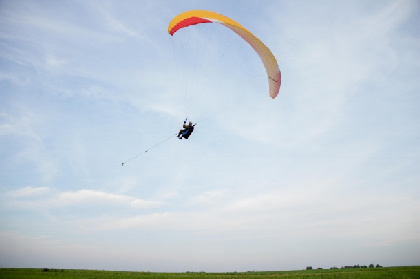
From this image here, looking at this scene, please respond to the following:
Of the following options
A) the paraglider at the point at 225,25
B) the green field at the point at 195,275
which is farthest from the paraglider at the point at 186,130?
the green field at the point at 195,275

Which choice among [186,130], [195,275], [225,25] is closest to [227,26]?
[225,25]

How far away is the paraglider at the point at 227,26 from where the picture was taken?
14.3 metres

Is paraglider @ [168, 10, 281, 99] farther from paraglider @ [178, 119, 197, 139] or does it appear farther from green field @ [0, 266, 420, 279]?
green field @ [0, 266, 420, 279]

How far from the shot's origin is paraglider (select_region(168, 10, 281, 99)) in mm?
14320

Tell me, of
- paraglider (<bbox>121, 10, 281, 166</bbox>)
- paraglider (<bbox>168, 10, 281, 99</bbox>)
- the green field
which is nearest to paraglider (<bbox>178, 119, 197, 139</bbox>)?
paraglider (<bbox>121, 10, 281, 166</bbox>)

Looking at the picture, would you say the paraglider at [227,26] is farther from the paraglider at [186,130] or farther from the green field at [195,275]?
the green field at [195,275]

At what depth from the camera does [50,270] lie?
31.1 m

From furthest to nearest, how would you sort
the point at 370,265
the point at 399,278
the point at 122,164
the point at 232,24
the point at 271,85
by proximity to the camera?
the point at 370,265, the point at 399,278, the point at 271,85, the point at 122,164, the point at 232,24

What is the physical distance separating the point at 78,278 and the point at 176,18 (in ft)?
73.5

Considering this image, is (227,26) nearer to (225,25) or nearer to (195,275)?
(225,25)

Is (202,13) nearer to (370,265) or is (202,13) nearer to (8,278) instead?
(8,278)

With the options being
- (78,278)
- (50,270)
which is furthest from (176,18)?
(50,270)

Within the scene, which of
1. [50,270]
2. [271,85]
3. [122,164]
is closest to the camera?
[122,164]

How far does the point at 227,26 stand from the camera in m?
14.8
